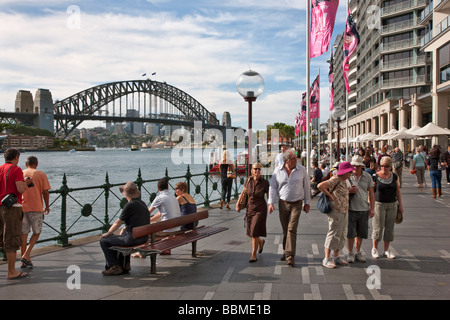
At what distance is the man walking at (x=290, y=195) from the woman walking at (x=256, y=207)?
17 centimetres

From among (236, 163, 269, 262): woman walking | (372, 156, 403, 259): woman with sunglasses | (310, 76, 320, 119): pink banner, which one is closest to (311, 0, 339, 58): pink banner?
(372, 156, 403, 259): woman with sunglasses

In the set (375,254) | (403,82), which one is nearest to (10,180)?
(375,254)

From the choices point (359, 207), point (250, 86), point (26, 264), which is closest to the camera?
point (26, 264)

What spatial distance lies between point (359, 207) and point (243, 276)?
2160 mm

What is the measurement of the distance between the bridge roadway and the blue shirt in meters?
1.05

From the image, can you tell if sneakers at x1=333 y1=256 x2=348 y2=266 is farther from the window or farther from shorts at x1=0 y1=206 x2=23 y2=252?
the window

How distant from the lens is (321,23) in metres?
13.1

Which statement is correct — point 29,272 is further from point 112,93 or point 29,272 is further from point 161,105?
point 161,105

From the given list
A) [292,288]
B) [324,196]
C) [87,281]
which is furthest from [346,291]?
[87,281]

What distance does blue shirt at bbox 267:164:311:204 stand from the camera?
649 centimetres

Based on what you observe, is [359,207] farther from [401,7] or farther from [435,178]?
[401,7]

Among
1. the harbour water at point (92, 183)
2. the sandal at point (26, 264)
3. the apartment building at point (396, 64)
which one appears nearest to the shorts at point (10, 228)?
the sandal at point (26, 264)

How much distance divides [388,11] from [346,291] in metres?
54.7

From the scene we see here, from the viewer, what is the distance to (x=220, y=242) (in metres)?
8.32
